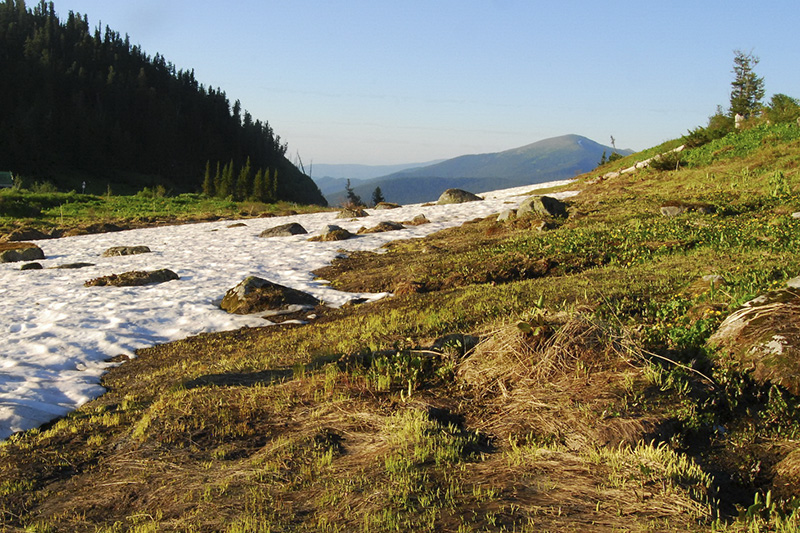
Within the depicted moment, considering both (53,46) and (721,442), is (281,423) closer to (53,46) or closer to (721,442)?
(721,442)

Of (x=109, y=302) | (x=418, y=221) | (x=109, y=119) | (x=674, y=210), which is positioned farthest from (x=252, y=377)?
(x=109, y=119)

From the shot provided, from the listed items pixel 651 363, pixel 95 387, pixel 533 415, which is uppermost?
pixel 651 363

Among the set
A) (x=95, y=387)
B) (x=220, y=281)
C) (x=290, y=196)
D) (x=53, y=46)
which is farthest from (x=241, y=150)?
(x=95, y=387)

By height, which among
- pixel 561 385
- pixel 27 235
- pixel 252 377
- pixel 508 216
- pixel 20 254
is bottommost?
pixel 252 377

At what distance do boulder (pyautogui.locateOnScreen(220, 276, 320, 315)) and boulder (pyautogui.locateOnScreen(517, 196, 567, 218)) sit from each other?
12047mm

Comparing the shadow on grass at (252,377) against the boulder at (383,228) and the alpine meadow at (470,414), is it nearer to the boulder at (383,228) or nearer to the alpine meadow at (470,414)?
the alpine meadow at (470,414)

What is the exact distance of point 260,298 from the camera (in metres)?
13.1

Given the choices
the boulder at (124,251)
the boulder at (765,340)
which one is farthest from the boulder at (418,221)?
the boulder at (765,340)

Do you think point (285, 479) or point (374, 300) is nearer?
point (285, 479)

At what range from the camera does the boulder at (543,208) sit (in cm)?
2265

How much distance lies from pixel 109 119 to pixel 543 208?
328 ft

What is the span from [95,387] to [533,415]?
6459mm

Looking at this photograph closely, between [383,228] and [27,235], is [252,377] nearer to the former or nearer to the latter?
[383,228]

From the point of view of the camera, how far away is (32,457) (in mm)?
5730
